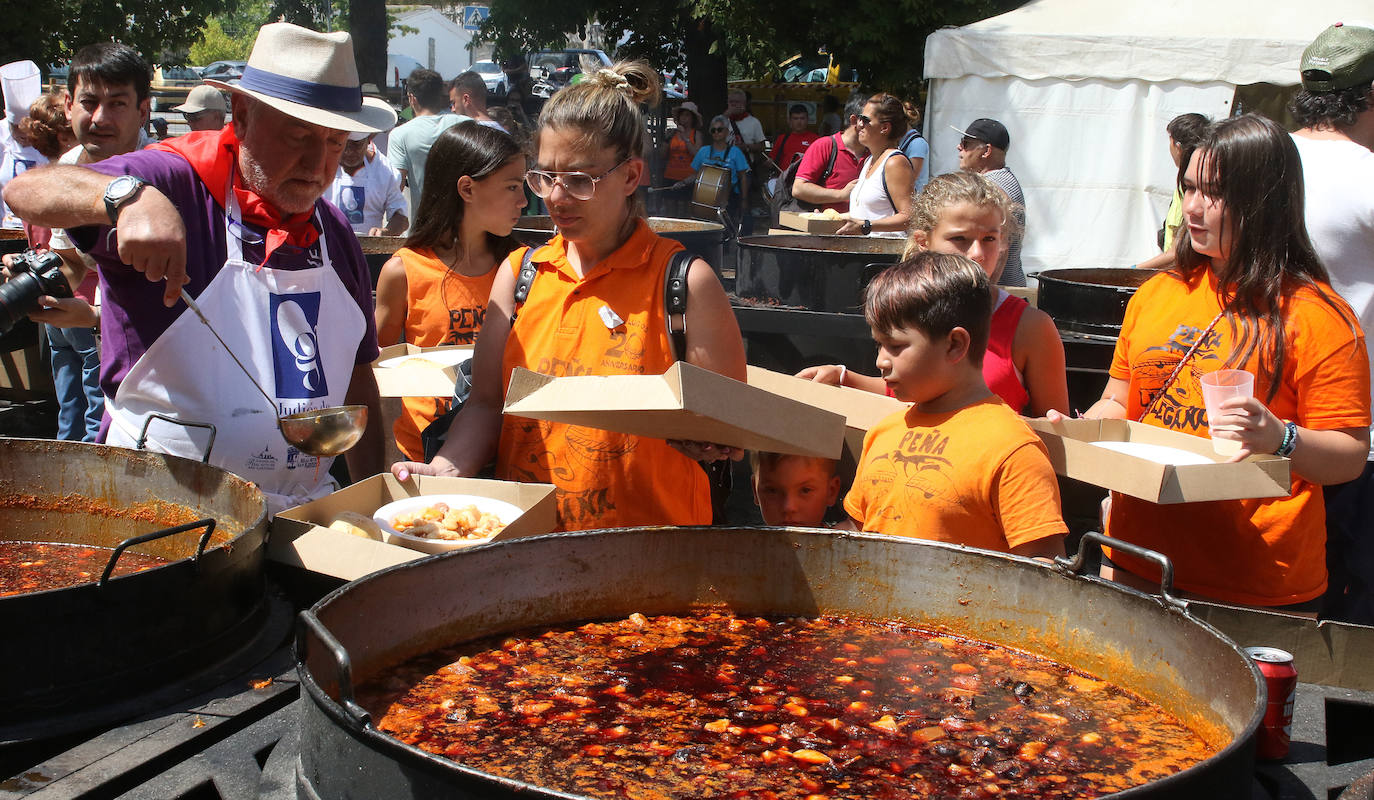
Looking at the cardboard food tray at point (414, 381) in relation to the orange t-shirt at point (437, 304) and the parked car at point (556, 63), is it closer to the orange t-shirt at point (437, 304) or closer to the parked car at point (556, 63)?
the orange t-shirt at point (437, 304)

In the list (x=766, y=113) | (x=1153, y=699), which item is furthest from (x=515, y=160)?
(x=766, y=113)

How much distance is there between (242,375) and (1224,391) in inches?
90.8

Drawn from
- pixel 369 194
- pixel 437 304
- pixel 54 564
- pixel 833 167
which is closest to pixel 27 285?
pixel 54 564

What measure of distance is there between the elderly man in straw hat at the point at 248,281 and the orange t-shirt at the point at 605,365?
55 centimetres

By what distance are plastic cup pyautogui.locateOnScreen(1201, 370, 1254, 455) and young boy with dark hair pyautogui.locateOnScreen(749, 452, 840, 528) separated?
1160 millimetres

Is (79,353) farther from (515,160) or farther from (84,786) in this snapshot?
(84,786)

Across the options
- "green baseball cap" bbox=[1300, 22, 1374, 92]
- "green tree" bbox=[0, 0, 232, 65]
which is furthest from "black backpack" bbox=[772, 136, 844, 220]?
"green tree" bbox=[0, 0, 232, 65]

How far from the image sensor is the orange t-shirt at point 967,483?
253 cm

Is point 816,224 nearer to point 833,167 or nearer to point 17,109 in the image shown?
point 833,167

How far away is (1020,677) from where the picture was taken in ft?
7.23

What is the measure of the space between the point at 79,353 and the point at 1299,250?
5694 millimetres

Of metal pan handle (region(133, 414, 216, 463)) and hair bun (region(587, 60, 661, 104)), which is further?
hair bun (region(587, 60, 661, 104))

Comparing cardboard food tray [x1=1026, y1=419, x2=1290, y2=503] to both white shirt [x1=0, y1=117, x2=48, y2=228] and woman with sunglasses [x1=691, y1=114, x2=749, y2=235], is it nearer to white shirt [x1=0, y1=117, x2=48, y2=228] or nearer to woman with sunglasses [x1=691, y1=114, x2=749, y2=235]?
white shirt [x1=0, y1=117, x2=48, y2=228]

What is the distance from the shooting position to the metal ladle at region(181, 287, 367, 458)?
2707mm
